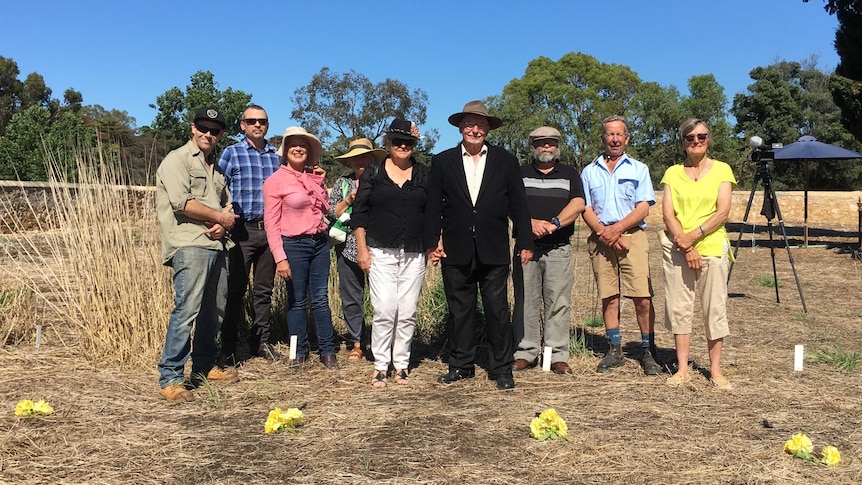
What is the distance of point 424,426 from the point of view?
3.52m

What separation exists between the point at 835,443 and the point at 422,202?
2742 millimetres

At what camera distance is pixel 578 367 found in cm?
482

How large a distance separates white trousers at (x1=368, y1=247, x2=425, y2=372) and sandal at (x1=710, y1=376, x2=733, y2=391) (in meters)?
2.09

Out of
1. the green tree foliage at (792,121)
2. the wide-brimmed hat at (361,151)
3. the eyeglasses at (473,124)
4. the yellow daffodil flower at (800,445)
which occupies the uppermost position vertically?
the green tree foliage at (792,121)

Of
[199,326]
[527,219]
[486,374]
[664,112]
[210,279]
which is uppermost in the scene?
[664,112]

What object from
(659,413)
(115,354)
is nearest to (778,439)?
(659,413)

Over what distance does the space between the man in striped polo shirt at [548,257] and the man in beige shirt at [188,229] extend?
6.95 ft

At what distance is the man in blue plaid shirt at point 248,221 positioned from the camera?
4758 millimetres

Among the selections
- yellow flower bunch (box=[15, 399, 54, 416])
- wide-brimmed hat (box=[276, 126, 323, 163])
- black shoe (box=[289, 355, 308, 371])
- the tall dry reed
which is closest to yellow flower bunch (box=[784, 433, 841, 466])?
black shoe (box=[289, 355, 308, 371])

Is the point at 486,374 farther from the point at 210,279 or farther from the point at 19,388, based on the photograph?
the point at 19,388

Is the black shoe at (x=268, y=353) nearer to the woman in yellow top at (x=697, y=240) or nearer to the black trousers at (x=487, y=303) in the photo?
the black trousers at (x=487, y=303)

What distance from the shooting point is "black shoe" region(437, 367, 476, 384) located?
444 centimetres

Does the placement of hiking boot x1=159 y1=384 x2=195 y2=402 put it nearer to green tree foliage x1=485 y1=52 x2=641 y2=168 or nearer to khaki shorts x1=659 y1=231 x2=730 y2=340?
khaki shorts x1=659 y1=231 x2=730 y2=340

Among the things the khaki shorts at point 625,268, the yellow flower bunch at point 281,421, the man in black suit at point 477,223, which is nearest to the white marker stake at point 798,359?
the khaki shorts at point 625,268
